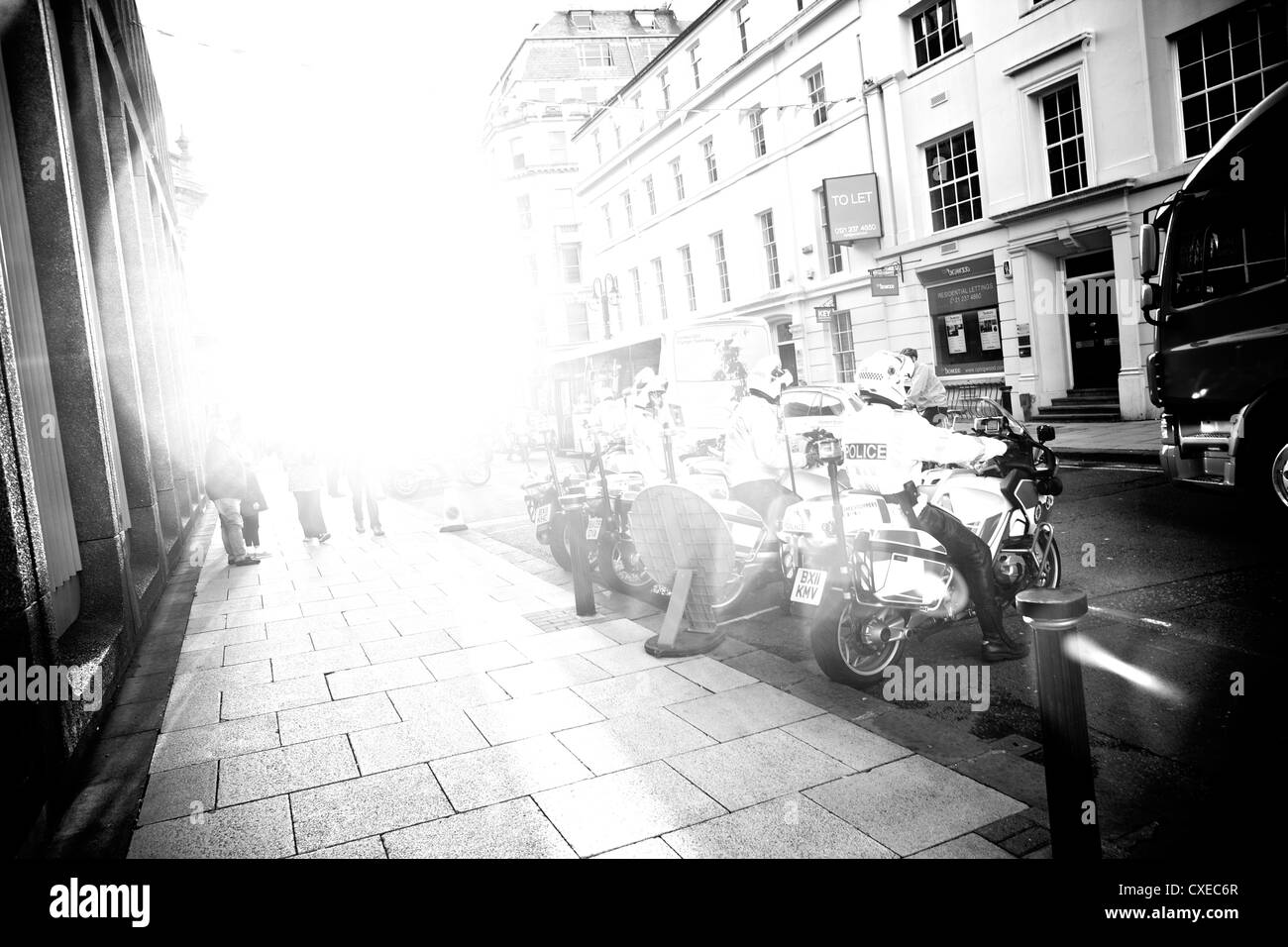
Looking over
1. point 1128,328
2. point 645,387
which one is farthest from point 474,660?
point 1128,328

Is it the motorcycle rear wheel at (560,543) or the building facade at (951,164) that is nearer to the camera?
the motorcycle rear wheel at (560,543)

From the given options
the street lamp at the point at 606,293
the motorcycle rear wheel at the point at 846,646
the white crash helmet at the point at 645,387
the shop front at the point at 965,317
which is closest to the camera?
the motorcycle rear wheel at the point at 846,646

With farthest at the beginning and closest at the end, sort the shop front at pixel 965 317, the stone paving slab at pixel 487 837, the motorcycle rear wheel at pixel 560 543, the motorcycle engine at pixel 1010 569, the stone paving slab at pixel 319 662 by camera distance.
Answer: the shop front at pixel 965 317 < the motorcycle rear wheel at pixel 560 543 < the stone paving slab at pixel 319 662 < the motorcycle engine at pixel 1010 569 < the stone paving slab at pixel 487 837

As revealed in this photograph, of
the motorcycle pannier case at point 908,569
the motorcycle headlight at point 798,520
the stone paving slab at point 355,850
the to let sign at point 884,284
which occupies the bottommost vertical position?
the stone paving slab at point 355,850

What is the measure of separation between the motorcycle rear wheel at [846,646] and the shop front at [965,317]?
1673 centimetres

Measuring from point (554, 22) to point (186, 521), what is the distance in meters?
50.3

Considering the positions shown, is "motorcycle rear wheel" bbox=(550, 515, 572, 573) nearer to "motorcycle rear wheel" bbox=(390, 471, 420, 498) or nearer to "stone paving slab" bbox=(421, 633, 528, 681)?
"stone paving slab" bbox=(421, 633, 528, 681)

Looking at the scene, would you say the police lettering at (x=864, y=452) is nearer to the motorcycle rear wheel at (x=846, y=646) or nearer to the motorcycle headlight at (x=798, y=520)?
the motorcycle headlight at (x=798, y=520)

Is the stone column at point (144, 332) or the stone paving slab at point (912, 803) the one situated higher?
the stone column at point (144, 332)

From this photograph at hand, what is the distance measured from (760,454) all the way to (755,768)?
10.3 feet

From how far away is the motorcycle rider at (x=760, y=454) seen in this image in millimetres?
6426

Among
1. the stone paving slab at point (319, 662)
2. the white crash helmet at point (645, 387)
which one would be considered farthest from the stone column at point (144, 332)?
the white crash helmet at point (645, 387)

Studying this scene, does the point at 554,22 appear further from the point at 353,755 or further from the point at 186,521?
the point at 353,755
